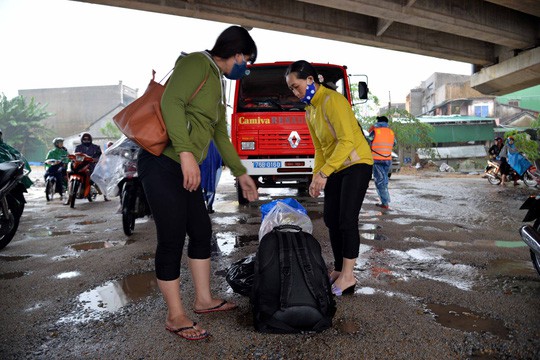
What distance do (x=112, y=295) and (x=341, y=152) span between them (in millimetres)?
2104

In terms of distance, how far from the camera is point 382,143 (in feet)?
22.5

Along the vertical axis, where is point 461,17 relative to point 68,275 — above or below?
above

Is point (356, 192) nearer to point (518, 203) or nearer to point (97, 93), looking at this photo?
point (518, 203)

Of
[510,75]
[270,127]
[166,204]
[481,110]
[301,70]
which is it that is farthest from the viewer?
[481,110]

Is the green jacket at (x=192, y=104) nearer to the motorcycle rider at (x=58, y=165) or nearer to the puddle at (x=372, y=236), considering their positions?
the puddle at (x=372, y=236)

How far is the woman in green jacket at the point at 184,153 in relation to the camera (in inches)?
76.8

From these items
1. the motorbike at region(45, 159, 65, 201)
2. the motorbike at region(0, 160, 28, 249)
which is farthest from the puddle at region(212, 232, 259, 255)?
Result: the motorbike at region(45, 159, 65, 201)

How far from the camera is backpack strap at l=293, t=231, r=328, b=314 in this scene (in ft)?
6.98

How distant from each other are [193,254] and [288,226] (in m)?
0.65

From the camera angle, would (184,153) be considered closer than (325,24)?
Yes

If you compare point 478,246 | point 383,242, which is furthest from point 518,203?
point 383,242

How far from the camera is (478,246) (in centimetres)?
427

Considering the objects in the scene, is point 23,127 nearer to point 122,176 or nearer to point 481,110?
point 122,176

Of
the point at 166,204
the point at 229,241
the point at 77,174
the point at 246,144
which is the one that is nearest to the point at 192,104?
the point at 166,204
